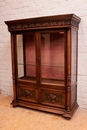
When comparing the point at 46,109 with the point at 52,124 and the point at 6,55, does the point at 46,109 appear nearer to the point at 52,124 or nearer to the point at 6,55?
the point at 52,124

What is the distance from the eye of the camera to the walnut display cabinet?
198cm

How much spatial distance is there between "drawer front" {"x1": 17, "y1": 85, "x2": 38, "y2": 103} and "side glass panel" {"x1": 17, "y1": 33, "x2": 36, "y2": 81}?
17cm

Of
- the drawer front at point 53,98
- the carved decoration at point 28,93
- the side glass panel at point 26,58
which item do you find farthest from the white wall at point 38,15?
the carved decoration at point 28,93

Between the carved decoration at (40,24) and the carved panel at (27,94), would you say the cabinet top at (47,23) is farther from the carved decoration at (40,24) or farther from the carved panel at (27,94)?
the carved panel at (27,94)

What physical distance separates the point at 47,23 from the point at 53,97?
1.06 m

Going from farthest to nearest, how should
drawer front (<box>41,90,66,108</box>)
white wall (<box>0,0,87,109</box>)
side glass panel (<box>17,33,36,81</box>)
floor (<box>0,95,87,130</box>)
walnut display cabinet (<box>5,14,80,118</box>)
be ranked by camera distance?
side glass panel (<box>17,33,36,81</box>) < white wall (<box>0,0,87,109</box>) < drawer front (<box>41,90,66,108</box>) < walnut display cabinet (<box>5,14,80,118</box>) < floor (<box>0,95,87,130</box>)

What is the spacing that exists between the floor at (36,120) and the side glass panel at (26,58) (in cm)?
55

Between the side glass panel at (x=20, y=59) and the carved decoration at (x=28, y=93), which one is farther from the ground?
the side glass panel at (x=20, y=59)

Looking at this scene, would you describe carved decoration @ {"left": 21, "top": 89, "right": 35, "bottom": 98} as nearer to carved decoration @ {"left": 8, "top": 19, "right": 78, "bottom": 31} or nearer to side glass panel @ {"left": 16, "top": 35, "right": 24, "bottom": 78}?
side glass panel @ {"left": 16, "top": 35, "right": 24, "bottom": 78}

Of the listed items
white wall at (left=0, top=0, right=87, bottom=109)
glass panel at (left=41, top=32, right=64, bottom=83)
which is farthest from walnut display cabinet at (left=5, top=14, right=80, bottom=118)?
white wall at (left=0, top=0, right=87, bottom=109)

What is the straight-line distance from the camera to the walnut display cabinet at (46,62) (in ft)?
6.49

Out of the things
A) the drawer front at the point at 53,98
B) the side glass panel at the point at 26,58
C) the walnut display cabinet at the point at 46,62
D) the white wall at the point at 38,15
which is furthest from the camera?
the side glass panel at the point at 26,58

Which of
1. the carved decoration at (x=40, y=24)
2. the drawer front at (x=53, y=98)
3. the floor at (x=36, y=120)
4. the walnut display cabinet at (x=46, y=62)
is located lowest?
the floor at (x=36, y=120)

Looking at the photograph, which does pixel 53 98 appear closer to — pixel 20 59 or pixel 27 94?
pixel 27 94
